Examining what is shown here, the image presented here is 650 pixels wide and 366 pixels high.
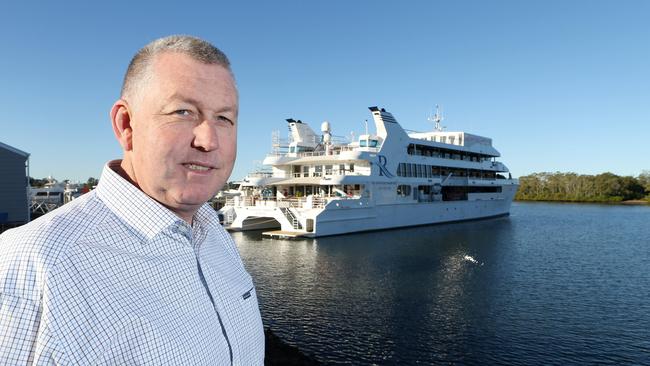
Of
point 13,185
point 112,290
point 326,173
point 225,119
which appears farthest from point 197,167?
point 326,173

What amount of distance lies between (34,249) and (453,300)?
14529 mm

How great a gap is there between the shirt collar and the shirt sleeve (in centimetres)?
39

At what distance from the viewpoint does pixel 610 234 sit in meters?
32.9

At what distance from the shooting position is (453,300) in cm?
1400

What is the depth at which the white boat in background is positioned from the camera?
91.4 feet

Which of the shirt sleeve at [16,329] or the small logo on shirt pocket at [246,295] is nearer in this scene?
the shirt sleeve at [16,329]

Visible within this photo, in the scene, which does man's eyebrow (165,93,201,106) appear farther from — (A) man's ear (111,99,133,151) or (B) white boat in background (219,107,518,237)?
(B) white boat in background (219,107,518,237)

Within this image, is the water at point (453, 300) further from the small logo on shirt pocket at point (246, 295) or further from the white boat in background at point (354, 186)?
the small logo on shirt pocket at point (246, 295)

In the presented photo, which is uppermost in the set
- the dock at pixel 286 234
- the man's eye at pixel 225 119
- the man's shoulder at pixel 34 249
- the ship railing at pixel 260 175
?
the ship railing at pixel 260 175

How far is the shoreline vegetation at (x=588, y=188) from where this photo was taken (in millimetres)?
90875

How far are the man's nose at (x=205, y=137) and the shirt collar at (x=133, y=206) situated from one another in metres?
0.25

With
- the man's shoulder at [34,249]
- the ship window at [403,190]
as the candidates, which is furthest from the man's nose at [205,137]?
the ship window at [403,190]

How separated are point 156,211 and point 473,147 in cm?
4689

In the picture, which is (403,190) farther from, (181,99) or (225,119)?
(181,99)
